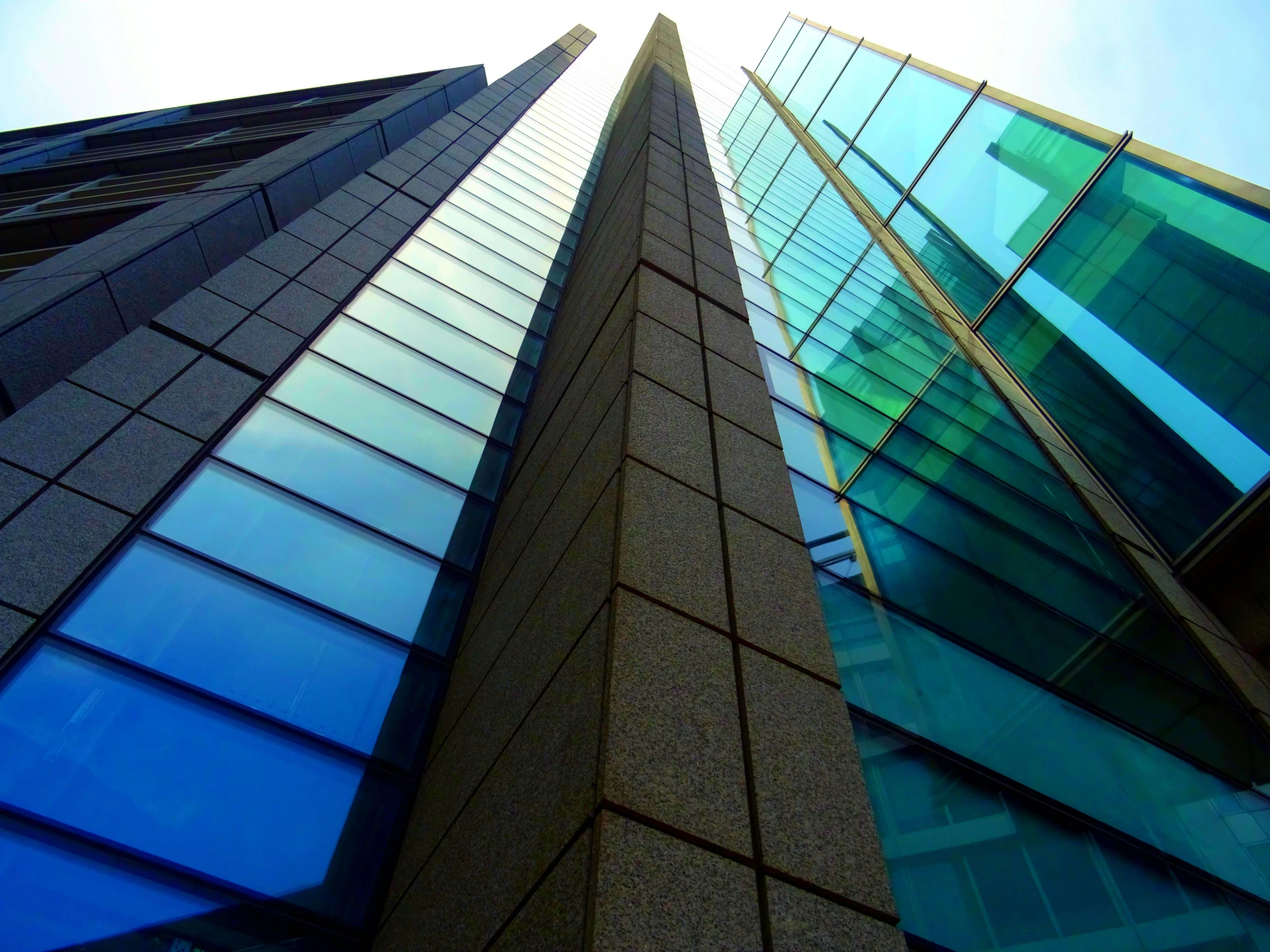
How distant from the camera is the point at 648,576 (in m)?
4.14

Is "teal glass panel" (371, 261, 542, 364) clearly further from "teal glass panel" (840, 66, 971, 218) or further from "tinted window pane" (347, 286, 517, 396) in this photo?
"teal glass panel" (840, 66, 971, 218)

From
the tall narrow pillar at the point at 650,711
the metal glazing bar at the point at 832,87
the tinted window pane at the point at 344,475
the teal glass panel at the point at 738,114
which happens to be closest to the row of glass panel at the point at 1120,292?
the tall narrow pillar at the point at 650,711

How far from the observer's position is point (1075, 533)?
8.34 m

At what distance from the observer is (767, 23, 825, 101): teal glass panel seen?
77.0 ft

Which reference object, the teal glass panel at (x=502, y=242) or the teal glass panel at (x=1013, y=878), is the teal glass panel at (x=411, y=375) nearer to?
the teal glass panel at (x=502, y=242)

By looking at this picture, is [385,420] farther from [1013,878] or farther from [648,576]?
[1013,878]

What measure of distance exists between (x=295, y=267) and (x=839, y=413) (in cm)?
666

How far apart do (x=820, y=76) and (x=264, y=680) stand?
21.7 m

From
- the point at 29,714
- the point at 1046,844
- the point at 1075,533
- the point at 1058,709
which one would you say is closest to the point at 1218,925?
the point at 1046,844

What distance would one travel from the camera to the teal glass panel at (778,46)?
27.0 metres

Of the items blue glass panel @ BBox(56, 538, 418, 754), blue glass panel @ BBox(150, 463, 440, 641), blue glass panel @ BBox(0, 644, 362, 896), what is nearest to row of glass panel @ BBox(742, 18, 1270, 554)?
blue glass panel @ BBox(150, 463, 440, 641)

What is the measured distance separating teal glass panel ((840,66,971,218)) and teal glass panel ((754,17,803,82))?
1208 cm

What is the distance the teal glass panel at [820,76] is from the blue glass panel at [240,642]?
19.2 m

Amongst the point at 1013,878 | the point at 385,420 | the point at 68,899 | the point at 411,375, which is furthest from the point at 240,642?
the point at 1013,878
